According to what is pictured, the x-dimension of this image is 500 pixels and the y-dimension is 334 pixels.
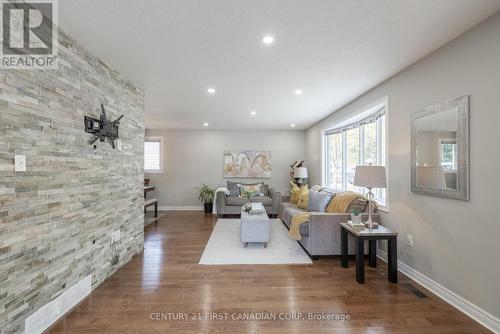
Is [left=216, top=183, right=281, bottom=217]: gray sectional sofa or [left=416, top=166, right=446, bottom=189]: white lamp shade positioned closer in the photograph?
[left=416, top=166, right=446, bottom=189]: white lamp shade

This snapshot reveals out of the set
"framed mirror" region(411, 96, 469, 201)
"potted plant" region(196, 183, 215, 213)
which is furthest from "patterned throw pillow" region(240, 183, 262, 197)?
"framed mirror" region(411, 96, 469, 201)

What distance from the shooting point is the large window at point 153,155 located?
22.1 ft

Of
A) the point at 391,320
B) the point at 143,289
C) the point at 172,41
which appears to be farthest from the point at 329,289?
the point at 172,41

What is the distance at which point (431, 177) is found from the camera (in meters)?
2.30

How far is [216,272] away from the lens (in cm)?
270

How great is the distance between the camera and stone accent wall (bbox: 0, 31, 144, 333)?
151 centimetres

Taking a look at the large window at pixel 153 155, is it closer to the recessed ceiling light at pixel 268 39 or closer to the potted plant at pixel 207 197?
the potted plant at pixel 207 197

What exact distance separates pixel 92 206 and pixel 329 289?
2571 millimetres

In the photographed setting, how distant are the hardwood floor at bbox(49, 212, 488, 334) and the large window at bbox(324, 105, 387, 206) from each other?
1332mm

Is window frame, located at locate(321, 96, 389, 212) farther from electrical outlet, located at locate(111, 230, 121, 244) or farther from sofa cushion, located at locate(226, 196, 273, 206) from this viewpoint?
electrical outlet, located at locate(111, 230, 121, 244)

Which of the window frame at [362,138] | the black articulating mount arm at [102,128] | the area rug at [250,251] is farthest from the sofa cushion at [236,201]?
the black articulating mount arm at [102,128]

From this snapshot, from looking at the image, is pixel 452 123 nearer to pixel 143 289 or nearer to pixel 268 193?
pixel 143 289

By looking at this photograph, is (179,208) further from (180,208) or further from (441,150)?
(441,150)

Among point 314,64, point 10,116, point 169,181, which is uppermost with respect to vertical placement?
point 314,64
